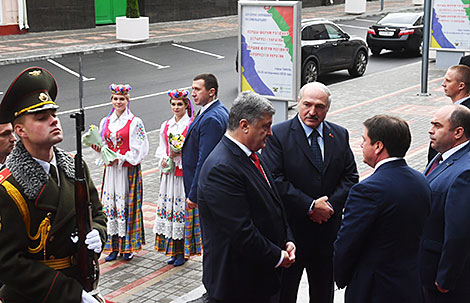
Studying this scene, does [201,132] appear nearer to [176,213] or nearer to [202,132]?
[202,132]

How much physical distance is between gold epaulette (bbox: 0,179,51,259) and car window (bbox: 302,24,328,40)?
1676 cm

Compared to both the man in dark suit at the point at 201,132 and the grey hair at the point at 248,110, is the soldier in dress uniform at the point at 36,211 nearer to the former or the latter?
the grey hair at the point at 248,110

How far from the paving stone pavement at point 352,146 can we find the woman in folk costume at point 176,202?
0.22 metres

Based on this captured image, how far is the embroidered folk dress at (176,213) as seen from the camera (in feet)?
26.3

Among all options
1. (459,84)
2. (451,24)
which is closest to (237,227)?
(459,84)

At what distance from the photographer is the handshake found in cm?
575

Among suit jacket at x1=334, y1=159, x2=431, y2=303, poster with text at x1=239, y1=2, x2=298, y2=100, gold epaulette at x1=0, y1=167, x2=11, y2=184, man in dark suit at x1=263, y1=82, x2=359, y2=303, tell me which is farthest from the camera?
poster with text at x1=239, y1=2, x2=298, y2=100

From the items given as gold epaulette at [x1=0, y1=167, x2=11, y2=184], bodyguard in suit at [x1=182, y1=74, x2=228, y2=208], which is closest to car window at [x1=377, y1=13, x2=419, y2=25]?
bodyguard in suit at [x1=182, y1=74, x2=228, y2=208]

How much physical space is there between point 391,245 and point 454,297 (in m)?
0.98

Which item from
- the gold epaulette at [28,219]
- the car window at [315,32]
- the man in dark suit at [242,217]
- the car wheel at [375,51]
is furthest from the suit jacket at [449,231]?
the car wheel at [375,51]

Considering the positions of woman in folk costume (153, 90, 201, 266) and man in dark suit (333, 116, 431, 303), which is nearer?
man in dark suit (333, 116, 431, 303)

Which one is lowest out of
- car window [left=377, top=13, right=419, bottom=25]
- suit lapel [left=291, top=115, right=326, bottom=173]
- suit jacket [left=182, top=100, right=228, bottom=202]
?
suit jacket [left=182, top=100, right=228, bottom=202]

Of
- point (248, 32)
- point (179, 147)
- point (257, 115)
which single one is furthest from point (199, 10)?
point (257, 115)

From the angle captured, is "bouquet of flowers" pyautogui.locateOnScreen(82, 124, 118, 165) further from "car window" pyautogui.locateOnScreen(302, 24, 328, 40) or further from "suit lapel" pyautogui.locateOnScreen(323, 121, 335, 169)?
"car window" pyautogui.locateOnScreen(302, 24, 328, 40)
